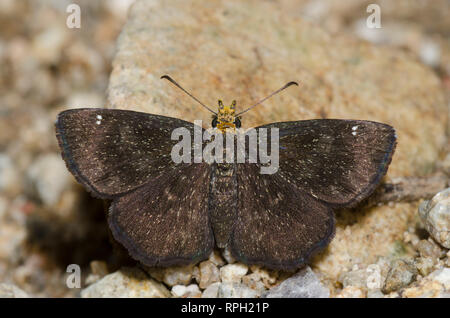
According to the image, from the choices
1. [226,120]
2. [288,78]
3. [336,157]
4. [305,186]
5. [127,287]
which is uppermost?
[288,78]

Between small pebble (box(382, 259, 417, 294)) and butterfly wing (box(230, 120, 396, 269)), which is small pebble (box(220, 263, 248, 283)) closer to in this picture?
butterfly wing (box(230, 120, 396, 269))

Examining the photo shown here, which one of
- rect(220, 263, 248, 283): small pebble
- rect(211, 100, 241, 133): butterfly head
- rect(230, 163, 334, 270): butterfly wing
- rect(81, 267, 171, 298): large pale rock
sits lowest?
rect(81, 267, 171, 298): large pale rock

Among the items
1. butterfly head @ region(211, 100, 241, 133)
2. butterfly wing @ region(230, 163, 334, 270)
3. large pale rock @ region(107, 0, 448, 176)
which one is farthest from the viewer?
large pale rock @ region(107, 0, 448, 176)

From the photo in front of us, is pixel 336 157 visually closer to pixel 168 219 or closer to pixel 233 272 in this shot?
pixel 233 272

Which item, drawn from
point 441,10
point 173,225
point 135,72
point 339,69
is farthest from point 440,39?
point 173,225

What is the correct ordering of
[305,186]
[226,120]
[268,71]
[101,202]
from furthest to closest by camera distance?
[101,202], [268,71], [226,120], [305,186]

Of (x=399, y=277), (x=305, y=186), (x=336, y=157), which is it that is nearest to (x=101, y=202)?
(x=305, y=186)

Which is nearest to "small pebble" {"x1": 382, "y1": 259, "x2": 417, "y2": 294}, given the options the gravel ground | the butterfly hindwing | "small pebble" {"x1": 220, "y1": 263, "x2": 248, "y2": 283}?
the gravel ground
